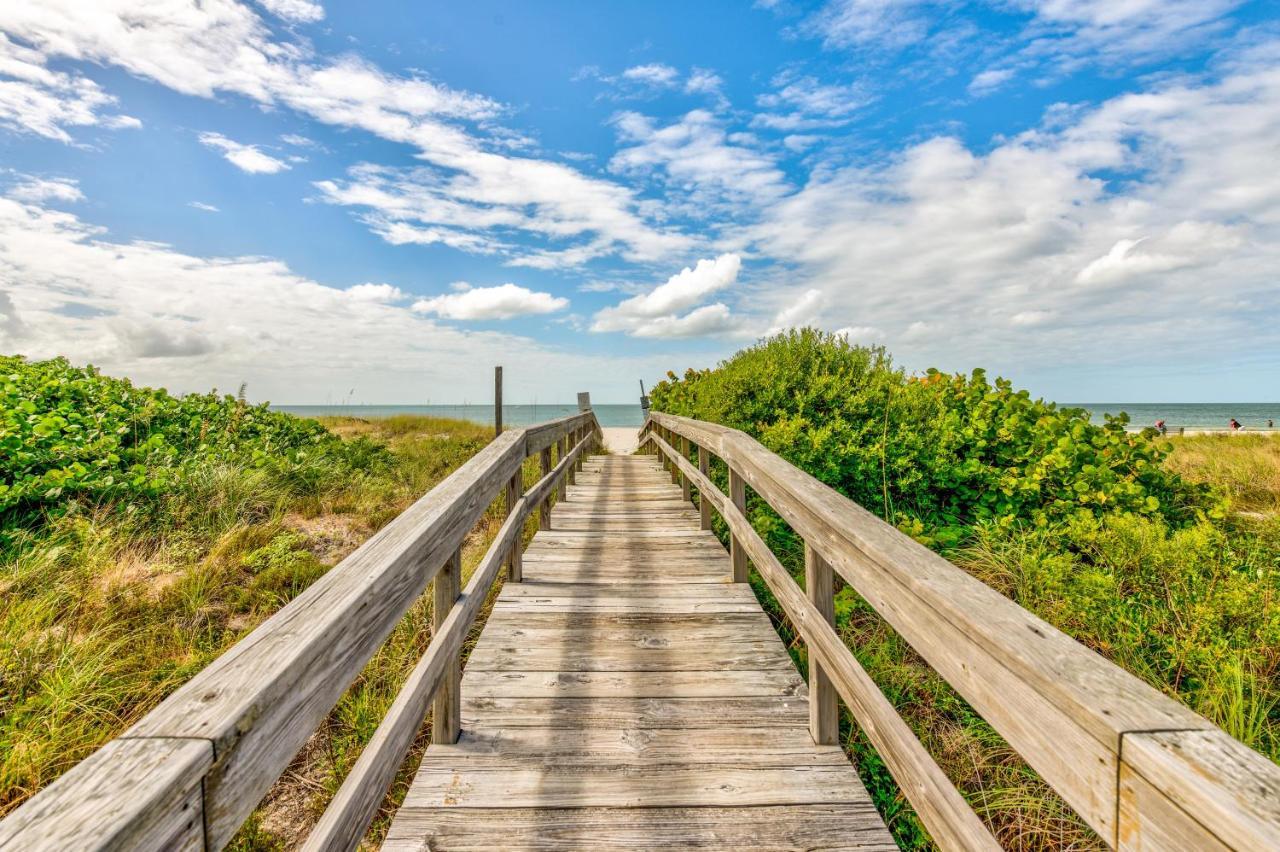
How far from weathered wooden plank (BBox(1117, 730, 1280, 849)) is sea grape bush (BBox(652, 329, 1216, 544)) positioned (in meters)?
3.94

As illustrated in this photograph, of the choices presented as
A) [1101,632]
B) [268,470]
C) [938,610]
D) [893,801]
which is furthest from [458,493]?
[268,470]

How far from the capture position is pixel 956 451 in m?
5.72

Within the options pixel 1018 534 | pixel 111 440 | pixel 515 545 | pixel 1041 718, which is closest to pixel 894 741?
pixel 1041 718

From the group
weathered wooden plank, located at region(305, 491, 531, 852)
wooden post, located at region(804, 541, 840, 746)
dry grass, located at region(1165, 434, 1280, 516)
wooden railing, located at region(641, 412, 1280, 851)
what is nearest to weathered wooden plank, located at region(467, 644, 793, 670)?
weathered wooden plank, located at region(305, 491, 531, 852)

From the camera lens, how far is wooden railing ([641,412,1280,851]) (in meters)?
0.74

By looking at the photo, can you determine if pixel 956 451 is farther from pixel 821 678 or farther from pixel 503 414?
pixel 503 414

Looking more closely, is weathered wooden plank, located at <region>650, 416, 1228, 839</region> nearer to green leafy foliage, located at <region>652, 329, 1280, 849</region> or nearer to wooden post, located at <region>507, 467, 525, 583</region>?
green leafy foliage, located at <region>652, 329, 1280, 849</region>

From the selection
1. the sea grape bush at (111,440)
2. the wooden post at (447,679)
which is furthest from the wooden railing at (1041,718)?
the sea grape bush at (111,440)

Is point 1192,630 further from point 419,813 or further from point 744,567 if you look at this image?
point 419,813

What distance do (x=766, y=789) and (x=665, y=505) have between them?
4782 mm

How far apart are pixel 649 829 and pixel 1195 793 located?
5.42ft

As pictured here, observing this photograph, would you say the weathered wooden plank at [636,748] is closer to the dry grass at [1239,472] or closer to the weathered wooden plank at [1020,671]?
the weathered wooden plank at [1020,671]

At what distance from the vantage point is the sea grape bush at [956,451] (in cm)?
510

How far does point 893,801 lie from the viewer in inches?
103
